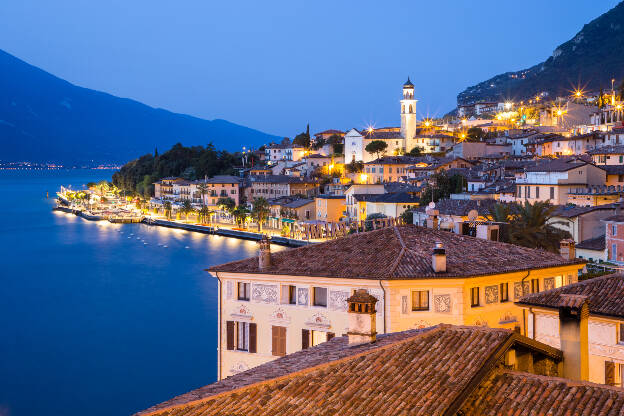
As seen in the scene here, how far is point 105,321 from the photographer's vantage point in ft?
127

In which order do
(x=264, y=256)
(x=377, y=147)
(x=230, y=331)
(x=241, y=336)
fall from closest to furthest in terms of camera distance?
(x=264, y=256) < (x=241, y=336) < (x=230, y=331) < (x=377, y=147)

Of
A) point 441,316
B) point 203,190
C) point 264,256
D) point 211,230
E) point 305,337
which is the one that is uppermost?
point 203,190

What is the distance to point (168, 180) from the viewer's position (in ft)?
350

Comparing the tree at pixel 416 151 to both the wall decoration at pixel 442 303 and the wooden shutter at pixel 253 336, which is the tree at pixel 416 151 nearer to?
the wooden shutter at pixel 253 336

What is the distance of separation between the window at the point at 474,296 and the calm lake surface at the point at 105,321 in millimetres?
14798

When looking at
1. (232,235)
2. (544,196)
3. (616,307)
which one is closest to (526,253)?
(616,307)

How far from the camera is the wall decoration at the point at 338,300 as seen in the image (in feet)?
47.6

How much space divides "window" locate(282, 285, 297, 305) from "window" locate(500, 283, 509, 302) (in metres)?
4.38

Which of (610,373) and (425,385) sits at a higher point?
(425,385)

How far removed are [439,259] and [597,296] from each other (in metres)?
3.57

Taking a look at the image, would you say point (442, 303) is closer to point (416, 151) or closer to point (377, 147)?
point (416, 151)

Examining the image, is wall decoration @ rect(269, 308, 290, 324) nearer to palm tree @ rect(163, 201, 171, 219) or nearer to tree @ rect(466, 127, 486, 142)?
tree @ rect(466, 127, 486, 142)

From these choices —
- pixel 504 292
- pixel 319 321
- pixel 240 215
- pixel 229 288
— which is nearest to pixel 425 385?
pixel 319 321

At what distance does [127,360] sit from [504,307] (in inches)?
799
